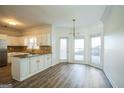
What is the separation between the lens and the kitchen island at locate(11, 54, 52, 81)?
4.03 m

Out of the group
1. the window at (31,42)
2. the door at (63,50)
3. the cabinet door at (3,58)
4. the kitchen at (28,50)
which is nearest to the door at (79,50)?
the door at (63,50)

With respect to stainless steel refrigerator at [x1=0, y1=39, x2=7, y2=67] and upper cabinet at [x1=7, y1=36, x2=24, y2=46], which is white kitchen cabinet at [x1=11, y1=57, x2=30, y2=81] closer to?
stainless steel refrigerator at [x1=0, y1=39, x2=7, y2=67]

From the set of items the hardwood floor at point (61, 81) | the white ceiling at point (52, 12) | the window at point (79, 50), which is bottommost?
the hardwood floor at point (61, 81)

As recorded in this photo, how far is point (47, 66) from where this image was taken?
245 inches

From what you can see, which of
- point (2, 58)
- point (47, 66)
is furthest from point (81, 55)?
point (2, 58)

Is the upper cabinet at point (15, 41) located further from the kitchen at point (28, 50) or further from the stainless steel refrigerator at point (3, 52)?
the stainless steel refrigerator at point (3, 52)

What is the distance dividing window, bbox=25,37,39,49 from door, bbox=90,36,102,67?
151 inches

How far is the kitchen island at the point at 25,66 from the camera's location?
13.2 ft

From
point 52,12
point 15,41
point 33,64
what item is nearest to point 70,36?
point 52,12

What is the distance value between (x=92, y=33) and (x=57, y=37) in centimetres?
259

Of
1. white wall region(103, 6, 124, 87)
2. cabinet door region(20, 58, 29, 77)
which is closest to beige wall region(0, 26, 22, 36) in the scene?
cabinet door region(20, 58, 29, 77)

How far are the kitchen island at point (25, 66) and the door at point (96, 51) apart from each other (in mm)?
3368
